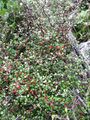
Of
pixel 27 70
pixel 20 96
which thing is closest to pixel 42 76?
pixel 27 70

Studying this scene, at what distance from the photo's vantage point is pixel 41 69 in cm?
453

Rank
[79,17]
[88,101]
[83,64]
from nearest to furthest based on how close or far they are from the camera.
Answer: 1. [88,101]
2. [83,64]
3. [79,17]

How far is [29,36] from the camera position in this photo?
5312 mm

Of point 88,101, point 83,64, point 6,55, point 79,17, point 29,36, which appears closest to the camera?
point 88,101

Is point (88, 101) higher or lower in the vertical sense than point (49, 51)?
lower

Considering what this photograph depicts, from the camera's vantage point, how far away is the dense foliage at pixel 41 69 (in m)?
4.01

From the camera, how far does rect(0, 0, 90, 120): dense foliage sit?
13.2 feet

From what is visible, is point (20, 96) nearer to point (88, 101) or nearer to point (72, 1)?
point (88, 101)

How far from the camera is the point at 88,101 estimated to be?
4.02 m

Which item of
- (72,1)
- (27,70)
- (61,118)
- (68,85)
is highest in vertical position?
(72,1)

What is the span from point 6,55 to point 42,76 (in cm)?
98

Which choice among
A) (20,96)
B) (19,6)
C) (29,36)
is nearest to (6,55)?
(29,36)

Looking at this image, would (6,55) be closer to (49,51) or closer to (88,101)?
(49,51)

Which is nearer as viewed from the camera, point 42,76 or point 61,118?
point 61,118
